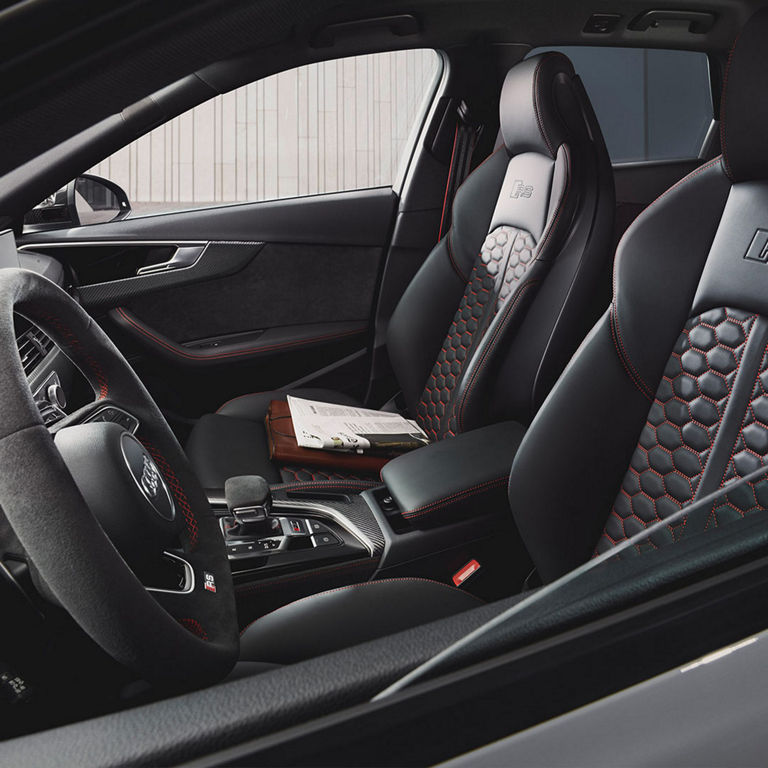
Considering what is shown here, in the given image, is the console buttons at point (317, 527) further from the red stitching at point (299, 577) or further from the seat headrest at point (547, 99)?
the seat headrest at point (547, 99)

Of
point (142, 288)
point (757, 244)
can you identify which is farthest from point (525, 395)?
point (142, 288)

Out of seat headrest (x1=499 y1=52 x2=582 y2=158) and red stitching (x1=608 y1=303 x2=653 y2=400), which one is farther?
seat headrest (x1=499 y1=52 x2=582 y2=158)

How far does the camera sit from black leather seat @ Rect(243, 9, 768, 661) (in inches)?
34.5

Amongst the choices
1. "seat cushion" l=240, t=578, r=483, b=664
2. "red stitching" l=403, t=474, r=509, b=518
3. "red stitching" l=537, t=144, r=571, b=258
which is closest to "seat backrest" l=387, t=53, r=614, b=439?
"red stitching" l=537, t=144, r=571, b=258

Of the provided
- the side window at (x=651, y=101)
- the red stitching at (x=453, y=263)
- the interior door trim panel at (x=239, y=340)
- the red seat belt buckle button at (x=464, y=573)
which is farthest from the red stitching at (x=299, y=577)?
the side window at (x=651, y=101)

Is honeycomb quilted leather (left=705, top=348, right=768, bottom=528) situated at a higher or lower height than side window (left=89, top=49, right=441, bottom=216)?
lower

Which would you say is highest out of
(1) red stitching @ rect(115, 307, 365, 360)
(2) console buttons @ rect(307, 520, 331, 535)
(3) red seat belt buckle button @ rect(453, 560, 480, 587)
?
(1) red stitching @ rect(115, 307, 365, 360)

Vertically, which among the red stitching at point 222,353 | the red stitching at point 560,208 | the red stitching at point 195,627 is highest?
the red stitching at point 560,208

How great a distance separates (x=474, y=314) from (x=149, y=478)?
1070 millimetres

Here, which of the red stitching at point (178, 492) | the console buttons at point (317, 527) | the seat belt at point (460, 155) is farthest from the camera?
the seat belt at point (460, 155)

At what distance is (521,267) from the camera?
1574 millimetres

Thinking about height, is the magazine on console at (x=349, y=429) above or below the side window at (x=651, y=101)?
below

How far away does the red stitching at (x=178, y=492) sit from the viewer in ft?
2.61

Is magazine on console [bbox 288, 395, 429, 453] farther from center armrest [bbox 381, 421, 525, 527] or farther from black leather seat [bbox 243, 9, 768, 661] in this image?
black leather seat [bbox 243, 9, 768, 661]
